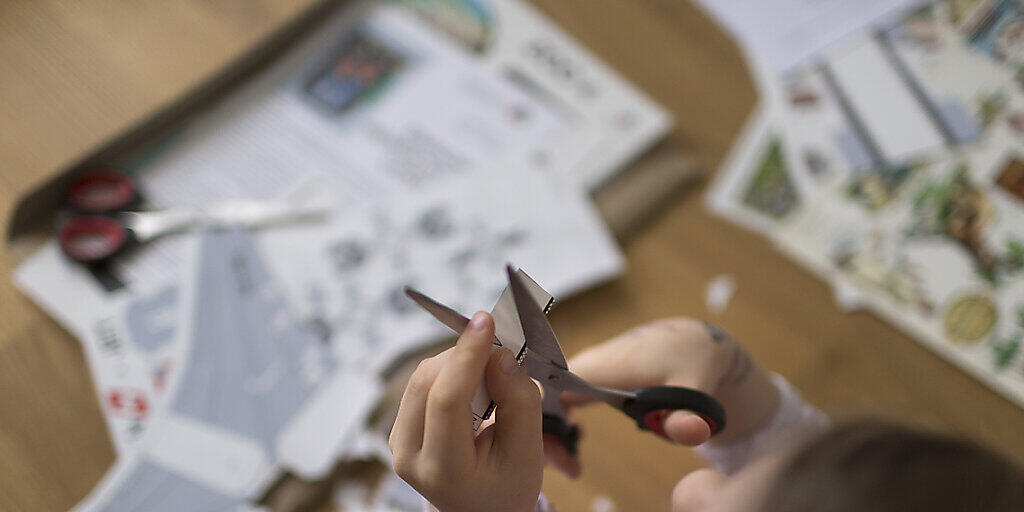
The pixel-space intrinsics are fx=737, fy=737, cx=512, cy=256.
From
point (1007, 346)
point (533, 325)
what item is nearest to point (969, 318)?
point (1007, 346)

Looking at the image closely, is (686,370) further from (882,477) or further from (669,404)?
(882,477)

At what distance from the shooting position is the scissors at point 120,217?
543 millimetres

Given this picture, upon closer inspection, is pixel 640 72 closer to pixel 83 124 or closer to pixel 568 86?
pixel 568 86

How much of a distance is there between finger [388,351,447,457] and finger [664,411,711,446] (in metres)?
0.16

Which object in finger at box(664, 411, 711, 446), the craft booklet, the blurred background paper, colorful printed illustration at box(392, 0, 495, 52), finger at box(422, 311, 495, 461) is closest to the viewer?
finger at box(422, 311, 495, 461)

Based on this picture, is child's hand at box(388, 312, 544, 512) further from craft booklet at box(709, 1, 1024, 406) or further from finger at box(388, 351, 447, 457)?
craft booklet at box(709, 1, 1024, 406)

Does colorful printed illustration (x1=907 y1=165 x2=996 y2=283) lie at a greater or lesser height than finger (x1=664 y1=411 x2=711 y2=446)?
greater

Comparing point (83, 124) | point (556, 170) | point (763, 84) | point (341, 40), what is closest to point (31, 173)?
point (83, 124)

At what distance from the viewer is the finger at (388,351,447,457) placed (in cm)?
31

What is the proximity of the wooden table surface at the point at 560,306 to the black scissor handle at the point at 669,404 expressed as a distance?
0.35ft

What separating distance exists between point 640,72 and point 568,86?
3.0 inches

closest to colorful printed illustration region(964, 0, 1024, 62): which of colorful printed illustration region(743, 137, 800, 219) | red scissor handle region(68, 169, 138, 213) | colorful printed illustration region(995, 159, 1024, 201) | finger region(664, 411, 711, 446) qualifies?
colorful printed illustration region(995, 159, 1024, 201)

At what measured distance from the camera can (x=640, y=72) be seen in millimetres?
718

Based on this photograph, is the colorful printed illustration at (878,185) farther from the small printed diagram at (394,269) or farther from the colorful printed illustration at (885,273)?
the small printed diagram at (394,269)
